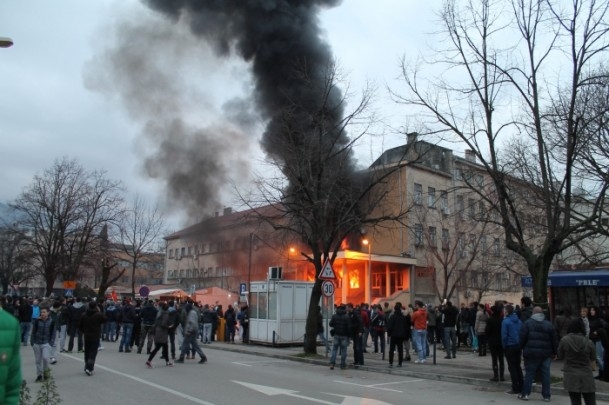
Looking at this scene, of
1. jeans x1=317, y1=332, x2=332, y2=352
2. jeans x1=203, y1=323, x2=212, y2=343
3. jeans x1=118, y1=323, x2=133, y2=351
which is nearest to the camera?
jeans x1=317, y1=332, x2=332, y2=352

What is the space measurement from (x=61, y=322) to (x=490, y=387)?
500 inches

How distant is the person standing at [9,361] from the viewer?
3043 millimetres

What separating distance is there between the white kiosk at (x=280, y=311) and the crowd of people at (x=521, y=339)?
115 inches

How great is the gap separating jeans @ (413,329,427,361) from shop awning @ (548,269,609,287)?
483 cm

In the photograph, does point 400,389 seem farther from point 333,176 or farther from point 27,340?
point 27,340

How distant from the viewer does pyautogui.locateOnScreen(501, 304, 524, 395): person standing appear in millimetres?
9734

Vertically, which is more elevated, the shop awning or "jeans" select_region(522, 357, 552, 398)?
the shop awning

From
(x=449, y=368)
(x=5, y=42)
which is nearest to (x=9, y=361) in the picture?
(x=5, y=42)

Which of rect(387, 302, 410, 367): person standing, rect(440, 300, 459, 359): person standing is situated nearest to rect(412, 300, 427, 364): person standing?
rect(387, 302, 410, 367): person standing

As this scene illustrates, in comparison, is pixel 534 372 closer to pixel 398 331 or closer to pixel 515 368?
pixel 515 368

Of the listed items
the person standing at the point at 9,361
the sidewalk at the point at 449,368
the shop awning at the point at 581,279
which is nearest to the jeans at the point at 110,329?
the sidewalk at the point at 449,368

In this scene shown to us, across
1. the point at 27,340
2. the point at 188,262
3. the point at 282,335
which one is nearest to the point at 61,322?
the point at 27,340

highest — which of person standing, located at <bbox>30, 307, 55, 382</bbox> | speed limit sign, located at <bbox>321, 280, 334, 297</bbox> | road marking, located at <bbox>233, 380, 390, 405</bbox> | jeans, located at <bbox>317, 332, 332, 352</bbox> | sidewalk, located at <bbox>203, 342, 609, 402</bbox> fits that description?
speed limit sign, located at <bbox>321, 280, 334, 297</bbox>

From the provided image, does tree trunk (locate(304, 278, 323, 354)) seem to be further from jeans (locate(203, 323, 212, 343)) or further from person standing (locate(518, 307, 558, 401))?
person standing (locate(518, 307, 558, 401))
